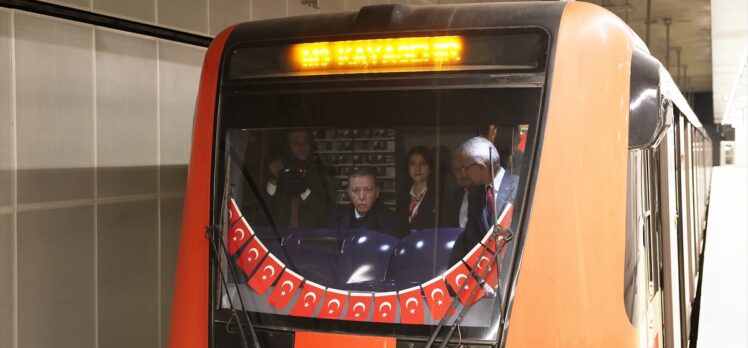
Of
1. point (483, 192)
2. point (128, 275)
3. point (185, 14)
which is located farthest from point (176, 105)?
point (483, 192)

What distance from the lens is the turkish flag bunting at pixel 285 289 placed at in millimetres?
3766

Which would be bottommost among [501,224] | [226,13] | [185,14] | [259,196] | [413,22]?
[501,224]

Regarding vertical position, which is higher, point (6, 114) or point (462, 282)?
point (6, 114)

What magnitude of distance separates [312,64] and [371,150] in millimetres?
476

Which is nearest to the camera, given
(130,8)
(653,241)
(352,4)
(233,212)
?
(233,212)

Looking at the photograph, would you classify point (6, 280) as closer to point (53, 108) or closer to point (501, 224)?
point (53, 108)

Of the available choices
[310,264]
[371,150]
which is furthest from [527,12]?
[310,264]

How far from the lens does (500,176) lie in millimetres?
3629

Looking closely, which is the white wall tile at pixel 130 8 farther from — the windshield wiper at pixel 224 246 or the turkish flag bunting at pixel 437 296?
the turkish flag bunting at pixel 437 296

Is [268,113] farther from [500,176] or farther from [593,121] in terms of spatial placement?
[593,121]

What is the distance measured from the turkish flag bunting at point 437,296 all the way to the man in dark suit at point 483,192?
0.11 meters

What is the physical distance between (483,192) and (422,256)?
35 centimetres

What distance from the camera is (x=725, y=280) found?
37.4 ft

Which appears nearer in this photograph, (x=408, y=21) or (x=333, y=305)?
(x=333, y=305)
